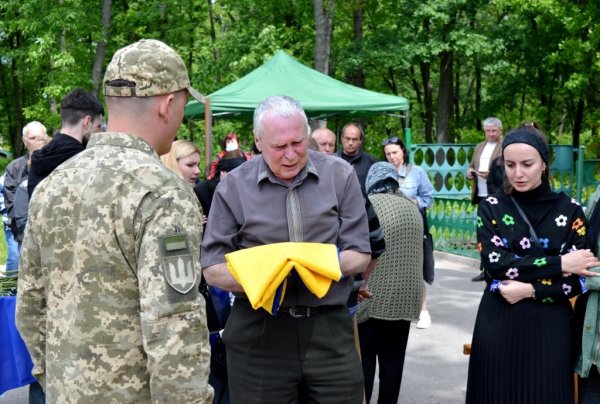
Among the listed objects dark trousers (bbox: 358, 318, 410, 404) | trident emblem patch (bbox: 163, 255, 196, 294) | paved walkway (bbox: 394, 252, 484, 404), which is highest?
trident emblem patch (bbox: 163, 255, 196, 294)

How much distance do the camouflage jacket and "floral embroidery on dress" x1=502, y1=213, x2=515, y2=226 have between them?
1.92 metres

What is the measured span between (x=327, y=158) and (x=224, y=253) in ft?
1.90

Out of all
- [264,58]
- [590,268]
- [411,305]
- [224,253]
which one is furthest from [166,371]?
[264,58]

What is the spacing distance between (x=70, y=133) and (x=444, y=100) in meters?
22.9

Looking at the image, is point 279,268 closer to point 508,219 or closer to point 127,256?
point 127,256

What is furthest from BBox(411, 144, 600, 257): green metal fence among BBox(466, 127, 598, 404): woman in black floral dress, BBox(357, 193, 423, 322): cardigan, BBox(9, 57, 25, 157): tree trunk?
BBox(9, 57, 25, 157): tree trunk

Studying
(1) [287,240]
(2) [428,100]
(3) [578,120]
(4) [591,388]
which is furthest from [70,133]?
(2) [428,100]

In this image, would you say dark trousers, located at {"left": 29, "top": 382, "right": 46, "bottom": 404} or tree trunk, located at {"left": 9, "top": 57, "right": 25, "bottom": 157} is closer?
dark trousers, located at {"left": 29, "top": 382, "right": 46, "bottom": 404}

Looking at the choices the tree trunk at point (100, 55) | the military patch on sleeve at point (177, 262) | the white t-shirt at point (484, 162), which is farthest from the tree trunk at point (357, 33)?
the military patch on sleeve at point (177, 262)

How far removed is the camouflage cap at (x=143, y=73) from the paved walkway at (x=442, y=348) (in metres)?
3.82

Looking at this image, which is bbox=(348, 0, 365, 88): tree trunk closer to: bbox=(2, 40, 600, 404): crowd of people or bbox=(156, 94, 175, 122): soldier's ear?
bbox=(2, 40, 600, 404): crowd of people

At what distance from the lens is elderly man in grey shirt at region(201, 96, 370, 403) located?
2998 mm

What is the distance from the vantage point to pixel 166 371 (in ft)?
6.72

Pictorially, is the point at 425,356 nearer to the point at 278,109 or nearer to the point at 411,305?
the point at 411,305
